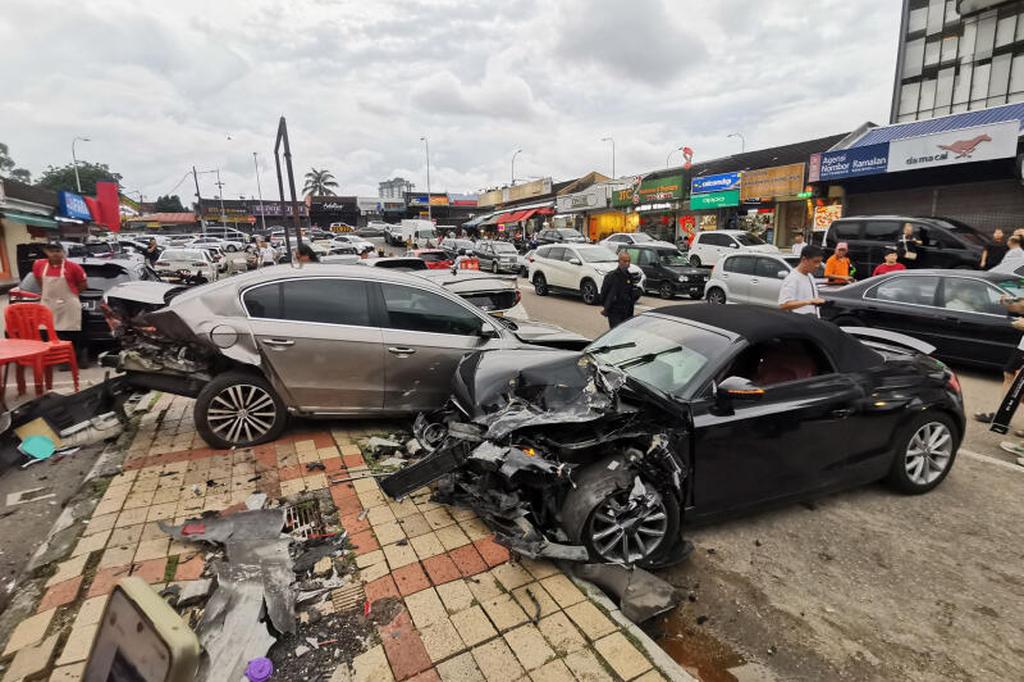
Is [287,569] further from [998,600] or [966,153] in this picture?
[966,153]

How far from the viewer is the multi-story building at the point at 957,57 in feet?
85.9

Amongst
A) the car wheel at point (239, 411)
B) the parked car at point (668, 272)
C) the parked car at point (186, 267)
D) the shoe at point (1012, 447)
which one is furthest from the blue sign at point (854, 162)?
the parked car at point (186, 267)

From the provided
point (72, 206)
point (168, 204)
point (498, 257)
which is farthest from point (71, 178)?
point (498, 257)

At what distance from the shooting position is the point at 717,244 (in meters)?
18.4

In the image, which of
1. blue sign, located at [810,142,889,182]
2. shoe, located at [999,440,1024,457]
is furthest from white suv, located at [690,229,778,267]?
shoe, located at [999,440,1024,457]

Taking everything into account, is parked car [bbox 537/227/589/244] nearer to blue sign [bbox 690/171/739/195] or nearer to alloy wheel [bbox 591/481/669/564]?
blue sign [bbox 690/171/739/195]

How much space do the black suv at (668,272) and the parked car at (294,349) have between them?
10.4 metres

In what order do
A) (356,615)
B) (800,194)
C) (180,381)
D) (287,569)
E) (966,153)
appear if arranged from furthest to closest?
(800,194) → (966,153) → (180,381) → (287,569) → (356,615)

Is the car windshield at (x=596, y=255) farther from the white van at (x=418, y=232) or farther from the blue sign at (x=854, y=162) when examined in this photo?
the white van at (x=418, y=232)

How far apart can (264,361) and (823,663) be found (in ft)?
14.3

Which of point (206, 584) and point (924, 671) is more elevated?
point (206, 584)

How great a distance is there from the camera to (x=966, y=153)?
1576cm

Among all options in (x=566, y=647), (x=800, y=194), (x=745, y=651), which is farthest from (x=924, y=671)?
(x=800, y=194)

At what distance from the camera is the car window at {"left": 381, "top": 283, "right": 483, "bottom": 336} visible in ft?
16.0
